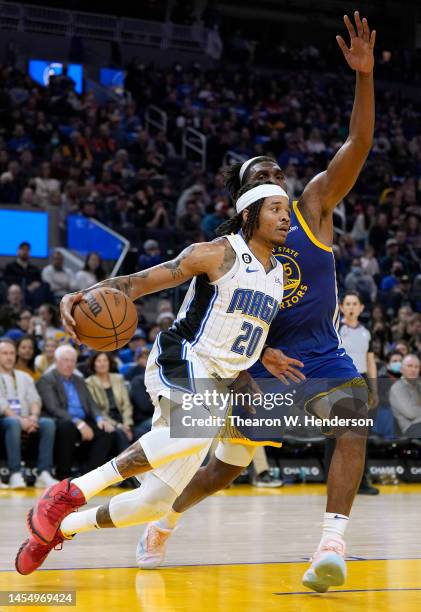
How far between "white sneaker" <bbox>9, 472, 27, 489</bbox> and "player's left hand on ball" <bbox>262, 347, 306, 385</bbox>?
541 cm

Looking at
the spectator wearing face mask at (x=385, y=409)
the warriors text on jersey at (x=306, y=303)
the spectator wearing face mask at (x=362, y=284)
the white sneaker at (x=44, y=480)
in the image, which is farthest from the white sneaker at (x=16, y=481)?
the spectator wearing face mask at (x=362, y=284)

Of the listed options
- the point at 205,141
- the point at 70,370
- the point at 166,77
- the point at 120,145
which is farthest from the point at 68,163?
the point at 70,370

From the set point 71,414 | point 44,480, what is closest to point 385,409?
point 71,414

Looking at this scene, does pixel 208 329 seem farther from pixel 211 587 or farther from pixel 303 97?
pixel 303 97

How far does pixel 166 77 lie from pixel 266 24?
8.33 m

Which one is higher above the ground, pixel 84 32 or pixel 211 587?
pixel 84 32

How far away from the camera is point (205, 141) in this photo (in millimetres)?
21688

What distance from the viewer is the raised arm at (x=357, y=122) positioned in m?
5.38

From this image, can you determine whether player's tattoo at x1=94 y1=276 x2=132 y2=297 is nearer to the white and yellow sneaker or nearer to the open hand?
the white and yellow sneaker

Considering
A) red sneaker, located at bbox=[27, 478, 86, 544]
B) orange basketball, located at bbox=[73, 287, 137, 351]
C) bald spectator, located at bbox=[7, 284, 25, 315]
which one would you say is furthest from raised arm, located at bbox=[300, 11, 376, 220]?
bald spectator, located at bbox=[7, 284, 25, 315]

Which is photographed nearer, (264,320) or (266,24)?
(264,320)

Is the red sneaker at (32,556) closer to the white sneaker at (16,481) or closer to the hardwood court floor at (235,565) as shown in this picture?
the hardwood court floor at (235,565)

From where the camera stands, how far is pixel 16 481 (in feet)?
33.8

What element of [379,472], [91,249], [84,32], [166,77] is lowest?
[379,472]
